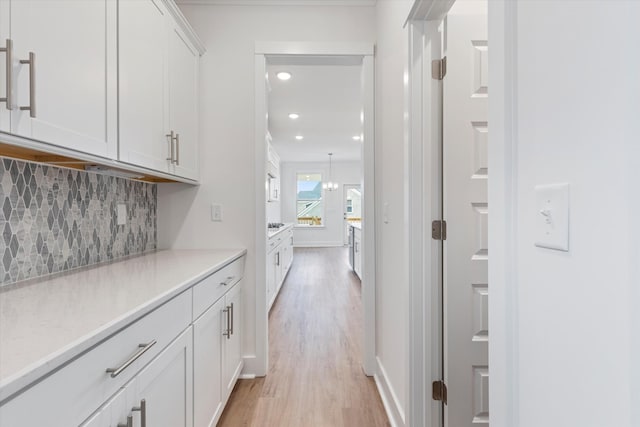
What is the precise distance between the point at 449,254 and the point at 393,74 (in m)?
1.06

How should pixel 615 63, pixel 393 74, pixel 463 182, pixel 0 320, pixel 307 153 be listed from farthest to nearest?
pixel 307 153, pixel 393 74, pixel 463 182, pixel 0 320, pixel 615 63

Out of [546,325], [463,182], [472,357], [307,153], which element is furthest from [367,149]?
[307,153]

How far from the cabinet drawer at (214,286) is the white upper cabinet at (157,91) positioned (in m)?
0.61

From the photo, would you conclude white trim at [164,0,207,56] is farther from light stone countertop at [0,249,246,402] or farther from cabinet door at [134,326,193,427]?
cabinet door at [134,326,193,427]

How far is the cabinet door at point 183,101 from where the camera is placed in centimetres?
195

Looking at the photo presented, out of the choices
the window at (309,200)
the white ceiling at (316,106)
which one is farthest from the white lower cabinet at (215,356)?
the window at (309,200)

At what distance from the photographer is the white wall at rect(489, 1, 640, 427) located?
0.46 meters

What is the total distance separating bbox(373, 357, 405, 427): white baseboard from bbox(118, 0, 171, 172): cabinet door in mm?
1728

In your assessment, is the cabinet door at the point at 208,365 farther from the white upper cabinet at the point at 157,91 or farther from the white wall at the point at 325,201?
the white wall at the point at 325,201

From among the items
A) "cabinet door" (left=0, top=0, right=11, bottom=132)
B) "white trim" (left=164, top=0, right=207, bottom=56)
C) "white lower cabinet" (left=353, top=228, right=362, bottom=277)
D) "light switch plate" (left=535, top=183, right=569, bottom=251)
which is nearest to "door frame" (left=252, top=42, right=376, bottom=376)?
"white trim" (left=164, top=0, right=207, bottom=56)

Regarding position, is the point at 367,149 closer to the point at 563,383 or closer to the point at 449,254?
the point at 449,254

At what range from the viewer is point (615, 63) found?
463 mm

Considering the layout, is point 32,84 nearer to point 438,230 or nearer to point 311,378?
point 438,230

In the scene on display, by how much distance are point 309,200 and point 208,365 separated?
901cm
